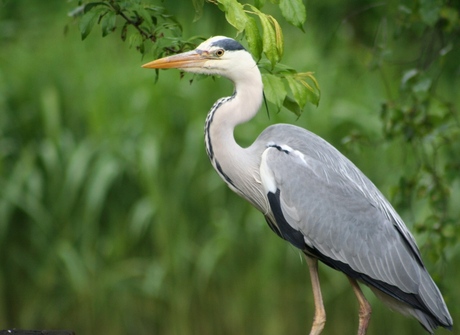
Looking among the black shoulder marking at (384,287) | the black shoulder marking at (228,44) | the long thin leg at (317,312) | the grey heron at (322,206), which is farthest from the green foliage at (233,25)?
the long thin leg at (317,312)

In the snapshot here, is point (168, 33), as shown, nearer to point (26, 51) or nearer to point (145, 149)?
point (145, 149)

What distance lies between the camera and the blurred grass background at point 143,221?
5.05 metres

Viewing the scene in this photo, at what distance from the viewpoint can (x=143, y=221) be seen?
516cm

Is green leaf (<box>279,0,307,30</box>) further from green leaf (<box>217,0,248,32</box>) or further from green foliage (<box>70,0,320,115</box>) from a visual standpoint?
green leaf (<box>217,0,248,32</box>)

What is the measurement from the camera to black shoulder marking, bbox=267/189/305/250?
130 inches

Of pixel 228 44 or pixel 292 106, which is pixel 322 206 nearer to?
pixel 292 106

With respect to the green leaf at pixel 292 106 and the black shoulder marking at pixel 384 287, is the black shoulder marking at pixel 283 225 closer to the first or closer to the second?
the black shoulder marking at pixel 384 287

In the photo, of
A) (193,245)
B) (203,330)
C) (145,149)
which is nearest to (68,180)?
(145,149)

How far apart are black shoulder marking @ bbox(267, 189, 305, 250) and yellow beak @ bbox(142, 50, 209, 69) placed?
561 millimetres

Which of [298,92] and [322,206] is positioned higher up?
[298,92]

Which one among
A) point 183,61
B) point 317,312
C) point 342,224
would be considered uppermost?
point 183,61

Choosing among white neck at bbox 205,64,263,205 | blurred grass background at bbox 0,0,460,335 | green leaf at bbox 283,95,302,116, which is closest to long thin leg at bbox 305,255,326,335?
white neck at bbox 205,64,263,205

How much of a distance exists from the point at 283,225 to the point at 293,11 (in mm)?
992

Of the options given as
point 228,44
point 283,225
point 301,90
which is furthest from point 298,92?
point 283,225
